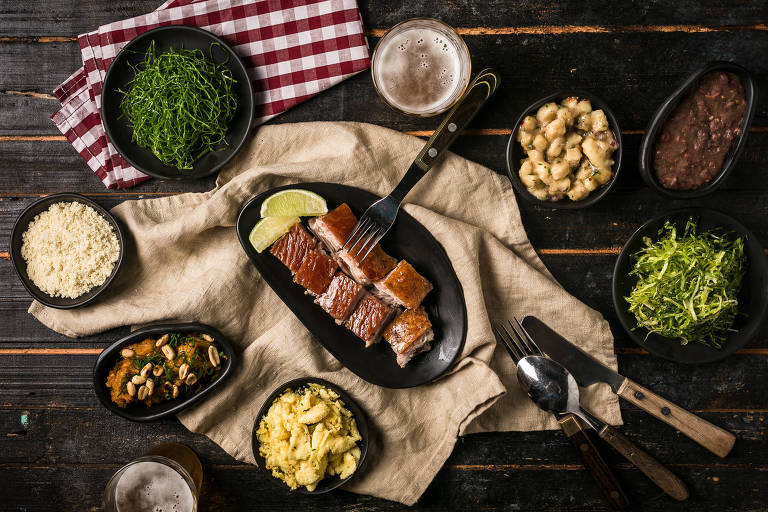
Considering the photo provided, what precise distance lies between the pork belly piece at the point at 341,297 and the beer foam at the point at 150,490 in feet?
4.29

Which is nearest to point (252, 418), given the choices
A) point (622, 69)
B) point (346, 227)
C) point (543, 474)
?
point (346, 227)

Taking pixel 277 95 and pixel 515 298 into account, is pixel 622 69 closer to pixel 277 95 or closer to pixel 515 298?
pixel 515 298

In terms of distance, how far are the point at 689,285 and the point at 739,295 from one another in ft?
1.33

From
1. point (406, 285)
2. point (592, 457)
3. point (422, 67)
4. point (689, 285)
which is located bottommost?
point (592, 457)

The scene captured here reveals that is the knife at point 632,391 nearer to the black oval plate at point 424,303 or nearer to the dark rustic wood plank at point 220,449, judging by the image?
the dark rustic wood plank at point 220,449

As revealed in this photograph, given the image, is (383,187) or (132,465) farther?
(383,187)

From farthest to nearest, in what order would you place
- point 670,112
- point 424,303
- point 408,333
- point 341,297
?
point 424,303
point 341,297
point 408,333
point 670,112

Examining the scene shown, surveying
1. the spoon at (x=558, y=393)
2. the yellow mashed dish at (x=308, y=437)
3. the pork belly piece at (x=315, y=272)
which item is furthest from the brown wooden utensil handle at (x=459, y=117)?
the yellow mashed dish at (x=308, y=437)

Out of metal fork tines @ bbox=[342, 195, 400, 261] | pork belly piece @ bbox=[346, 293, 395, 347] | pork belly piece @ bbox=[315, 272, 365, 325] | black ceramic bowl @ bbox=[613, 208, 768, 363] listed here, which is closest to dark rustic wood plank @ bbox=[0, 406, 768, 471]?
black ceramic bowl @ bbox=[613, 208, 768, 363]

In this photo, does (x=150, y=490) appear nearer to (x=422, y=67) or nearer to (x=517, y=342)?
(x=517, y=342)

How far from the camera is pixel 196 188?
3.52 metres

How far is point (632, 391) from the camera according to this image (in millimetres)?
3264

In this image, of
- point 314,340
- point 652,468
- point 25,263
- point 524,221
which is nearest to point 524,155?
point 524,221

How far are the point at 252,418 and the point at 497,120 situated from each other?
2502 millimetres
